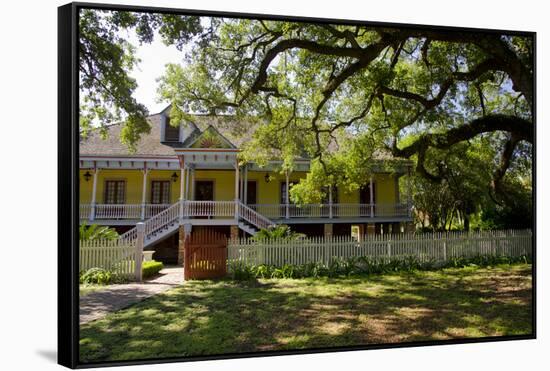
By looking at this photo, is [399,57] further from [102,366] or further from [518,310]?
[102,366]

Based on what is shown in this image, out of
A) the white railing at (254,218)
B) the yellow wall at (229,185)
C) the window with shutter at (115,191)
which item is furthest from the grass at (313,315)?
the yellow wall at (229,185)

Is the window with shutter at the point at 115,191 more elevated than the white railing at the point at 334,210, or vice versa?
the window with shutter at the point at 115,191

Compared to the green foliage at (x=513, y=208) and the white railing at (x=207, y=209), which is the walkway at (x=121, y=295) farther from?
the green foliage at (x=513, y=208)

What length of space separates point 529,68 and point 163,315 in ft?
21.8

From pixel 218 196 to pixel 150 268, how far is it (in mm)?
3374

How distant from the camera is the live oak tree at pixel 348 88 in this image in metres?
6.50

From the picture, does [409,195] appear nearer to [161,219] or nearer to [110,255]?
[161,219]

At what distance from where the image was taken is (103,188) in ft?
26.8

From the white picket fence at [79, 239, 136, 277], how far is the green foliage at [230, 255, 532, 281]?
1.80 metres

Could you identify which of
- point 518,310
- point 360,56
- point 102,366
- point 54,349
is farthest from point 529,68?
point 54,349

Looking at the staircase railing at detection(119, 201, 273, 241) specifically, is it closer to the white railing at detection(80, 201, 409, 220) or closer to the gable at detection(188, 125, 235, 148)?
the white railing at detection(80, 201, 409, 220)

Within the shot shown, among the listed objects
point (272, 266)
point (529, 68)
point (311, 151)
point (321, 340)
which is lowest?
point (321, 340)

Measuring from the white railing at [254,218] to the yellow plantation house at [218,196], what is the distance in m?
0.02

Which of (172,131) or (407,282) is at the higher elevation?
(172,131)
